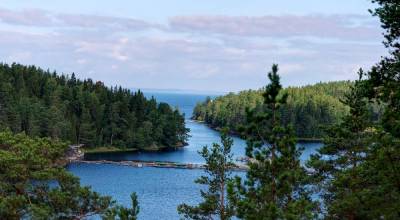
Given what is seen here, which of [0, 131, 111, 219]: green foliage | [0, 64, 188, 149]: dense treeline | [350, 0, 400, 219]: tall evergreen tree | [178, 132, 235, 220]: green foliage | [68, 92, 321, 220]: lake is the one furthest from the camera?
[0, 64, 188, 149]: dense treeline

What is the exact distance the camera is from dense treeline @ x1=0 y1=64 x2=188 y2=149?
455 ft

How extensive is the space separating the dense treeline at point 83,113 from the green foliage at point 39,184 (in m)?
102

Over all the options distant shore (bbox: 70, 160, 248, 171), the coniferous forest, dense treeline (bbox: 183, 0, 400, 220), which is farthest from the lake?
dense treeline (bbox: 183, 0, 400, 220)

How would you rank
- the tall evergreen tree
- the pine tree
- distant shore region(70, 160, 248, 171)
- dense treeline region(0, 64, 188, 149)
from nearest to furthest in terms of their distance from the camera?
the tall evergreen tree, the pine tree, distant shore region(70, 160, 248, 171), dense treeline region(0, 64, 188, 149)

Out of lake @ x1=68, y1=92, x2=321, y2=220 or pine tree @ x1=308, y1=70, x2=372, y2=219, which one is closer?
pine tree @ x1=308, y1=70, x2=372, y2=219

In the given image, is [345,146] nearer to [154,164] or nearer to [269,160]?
[269,160]

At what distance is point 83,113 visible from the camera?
15200 cm

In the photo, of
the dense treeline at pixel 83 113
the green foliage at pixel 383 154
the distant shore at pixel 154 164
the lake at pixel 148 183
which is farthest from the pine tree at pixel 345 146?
the dense treeline at pixel 83 113

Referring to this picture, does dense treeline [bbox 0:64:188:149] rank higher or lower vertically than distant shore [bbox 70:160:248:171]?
higher

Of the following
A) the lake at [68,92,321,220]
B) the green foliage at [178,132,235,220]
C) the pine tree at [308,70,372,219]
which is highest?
the pine tree at [308,70,372,219]

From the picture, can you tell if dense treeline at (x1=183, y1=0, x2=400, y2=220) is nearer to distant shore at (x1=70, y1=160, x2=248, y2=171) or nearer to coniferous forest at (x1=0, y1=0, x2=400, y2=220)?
coniferous forest at (x1=0, y1=0, x2=400, y2=220)

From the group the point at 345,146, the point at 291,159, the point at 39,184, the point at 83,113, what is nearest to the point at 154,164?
the point at 83,113

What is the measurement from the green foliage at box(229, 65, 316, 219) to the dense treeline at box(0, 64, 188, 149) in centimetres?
11752

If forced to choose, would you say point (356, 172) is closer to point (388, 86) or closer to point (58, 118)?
point (388, 86)
